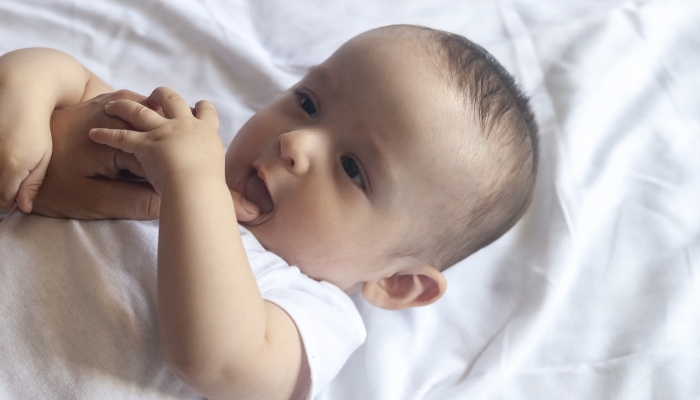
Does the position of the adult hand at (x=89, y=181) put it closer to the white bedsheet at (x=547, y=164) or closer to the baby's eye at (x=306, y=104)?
the baby's eye at (x=306, y=104)

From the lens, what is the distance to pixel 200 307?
757 millimetres

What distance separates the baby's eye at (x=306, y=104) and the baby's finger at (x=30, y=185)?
431mm

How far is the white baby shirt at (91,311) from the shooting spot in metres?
0.84

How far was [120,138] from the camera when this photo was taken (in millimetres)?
838

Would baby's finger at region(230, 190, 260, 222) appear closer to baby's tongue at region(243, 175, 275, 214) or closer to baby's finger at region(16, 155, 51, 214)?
baby's tongue at region(243, 175, 275, 214)

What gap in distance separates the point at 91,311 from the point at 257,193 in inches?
12.4

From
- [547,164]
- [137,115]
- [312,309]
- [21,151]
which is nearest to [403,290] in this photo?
[312,309]

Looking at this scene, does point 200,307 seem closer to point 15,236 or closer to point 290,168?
point 290,168

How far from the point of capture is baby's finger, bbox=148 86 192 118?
0.88 metres

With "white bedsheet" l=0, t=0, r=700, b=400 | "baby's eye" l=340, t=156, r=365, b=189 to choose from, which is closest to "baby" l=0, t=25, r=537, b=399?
"baby's eye" l=340, t=156, r=365, b=189

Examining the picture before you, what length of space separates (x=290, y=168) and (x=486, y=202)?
0.36 metres

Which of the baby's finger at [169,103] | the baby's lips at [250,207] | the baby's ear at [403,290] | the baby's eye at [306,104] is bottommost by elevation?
the baby's ear at [403,290]

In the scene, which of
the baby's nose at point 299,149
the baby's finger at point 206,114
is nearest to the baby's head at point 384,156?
the baby's nose at point 299,149

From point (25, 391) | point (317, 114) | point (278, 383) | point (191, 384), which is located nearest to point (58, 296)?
point (25, 391)
